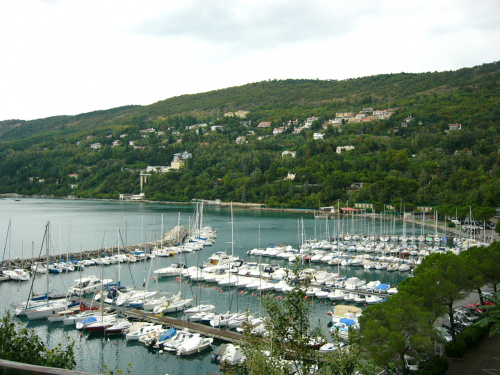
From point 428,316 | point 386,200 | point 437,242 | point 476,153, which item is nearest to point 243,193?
point 386,200

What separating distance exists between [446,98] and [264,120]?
49.7 m

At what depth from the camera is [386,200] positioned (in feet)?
205

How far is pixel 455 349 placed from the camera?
Result: 1295 cm

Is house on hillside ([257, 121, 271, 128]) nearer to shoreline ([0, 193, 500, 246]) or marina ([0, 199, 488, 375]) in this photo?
shoreline ([0, 193, 500, 246])

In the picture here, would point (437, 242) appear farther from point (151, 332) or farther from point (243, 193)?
point (243, 193)

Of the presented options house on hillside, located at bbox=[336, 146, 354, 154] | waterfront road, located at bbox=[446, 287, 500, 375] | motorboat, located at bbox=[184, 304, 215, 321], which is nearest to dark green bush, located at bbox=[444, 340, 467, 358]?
waterfront road, located at bbox=[446, 287, 500, 375]

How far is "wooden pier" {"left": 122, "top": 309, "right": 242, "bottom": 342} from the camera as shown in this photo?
17.4 m

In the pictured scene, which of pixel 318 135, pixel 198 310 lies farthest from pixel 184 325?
pixel 318 135

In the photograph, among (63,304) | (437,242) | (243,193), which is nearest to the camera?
(63,304)

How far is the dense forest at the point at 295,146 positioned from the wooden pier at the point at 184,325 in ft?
133

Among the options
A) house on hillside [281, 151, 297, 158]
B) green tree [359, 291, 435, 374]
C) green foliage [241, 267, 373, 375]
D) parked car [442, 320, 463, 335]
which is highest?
house on hillside [281, 151, 297, 158]

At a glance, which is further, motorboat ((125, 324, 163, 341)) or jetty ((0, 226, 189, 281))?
Result: jetty ((0, 226, 189, 281))

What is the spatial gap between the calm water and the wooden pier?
2.91 ft

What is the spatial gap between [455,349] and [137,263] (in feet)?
84.9
